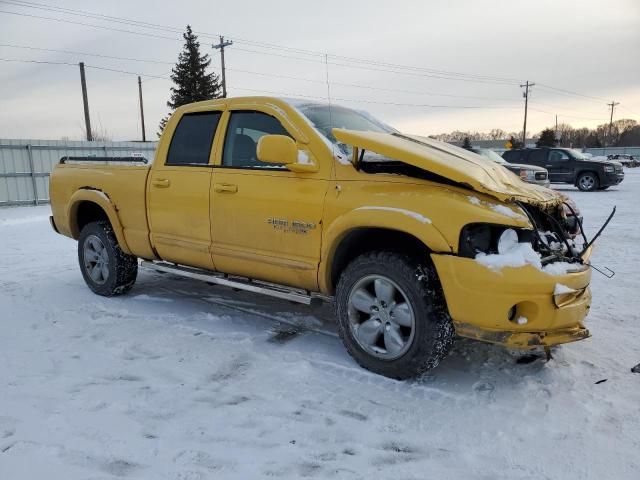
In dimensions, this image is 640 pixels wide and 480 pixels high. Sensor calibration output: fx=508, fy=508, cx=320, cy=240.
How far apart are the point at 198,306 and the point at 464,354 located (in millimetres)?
2626

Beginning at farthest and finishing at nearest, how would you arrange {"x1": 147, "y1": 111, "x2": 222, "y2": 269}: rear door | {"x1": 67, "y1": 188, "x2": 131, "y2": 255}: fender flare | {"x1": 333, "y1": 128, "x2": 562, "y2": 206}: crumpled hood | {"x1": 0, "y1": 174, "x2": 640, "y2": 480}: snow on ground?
{"x1": 67, "y1": 188, "x2": 131, "y2": 255}: fender flare < {"x1": 147, "y1": 111, "x2": 222, "y2": 269}: rear door < {"x1": 333, "y1": 128, "x2": 562, "y2": 206}: crumpled hood < {"x1": 0, "y1": 174, "x2": 640, "y2": 480}: snow on ground

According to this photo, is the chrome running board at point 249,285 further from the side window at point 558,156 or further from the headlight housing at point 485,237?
the side window at point 558,156

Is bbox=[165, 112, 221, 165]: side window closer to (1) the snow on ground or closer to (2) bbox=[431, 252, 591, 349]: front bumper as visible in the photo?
(1) the snow on ground

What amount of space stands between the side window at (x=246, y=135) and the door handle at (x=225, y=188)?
18 centimetres

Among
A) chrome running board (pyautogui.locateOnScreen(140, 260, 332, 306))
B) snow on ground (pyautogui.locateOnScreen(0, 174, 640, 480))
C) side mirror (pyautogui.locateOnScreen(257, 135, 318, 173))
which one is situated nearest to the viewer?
snow on ground (pyautogui.locateOnScreen(0, 174, 640, 480))

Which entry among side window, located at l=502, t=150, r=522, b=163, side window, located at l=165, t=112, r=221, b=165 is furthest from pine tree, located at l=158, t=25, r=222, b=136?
side window, located at l=165, t=112, r=221, b=165

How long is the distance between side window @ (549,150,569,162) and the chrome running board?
57.6ft

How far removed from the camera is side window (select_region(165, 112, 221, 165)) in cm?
450

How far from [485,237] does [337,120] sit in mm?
1728

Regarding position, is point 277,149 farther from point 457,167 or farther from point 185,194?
point 185,194

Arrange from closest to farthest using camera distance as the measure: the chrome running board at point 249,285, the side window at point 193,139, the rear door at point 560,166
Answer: the chrome running board at point 249,285, the side window at point 193,139, the rear door at point 560,166

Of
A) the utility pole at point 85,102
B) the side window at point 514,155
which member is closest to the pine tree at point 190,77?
the utility pole at point 85,102

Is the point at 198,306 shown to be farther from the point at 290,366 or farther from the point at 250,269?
the point at 290,366

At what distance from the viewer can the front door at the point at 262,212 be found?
3.69m
